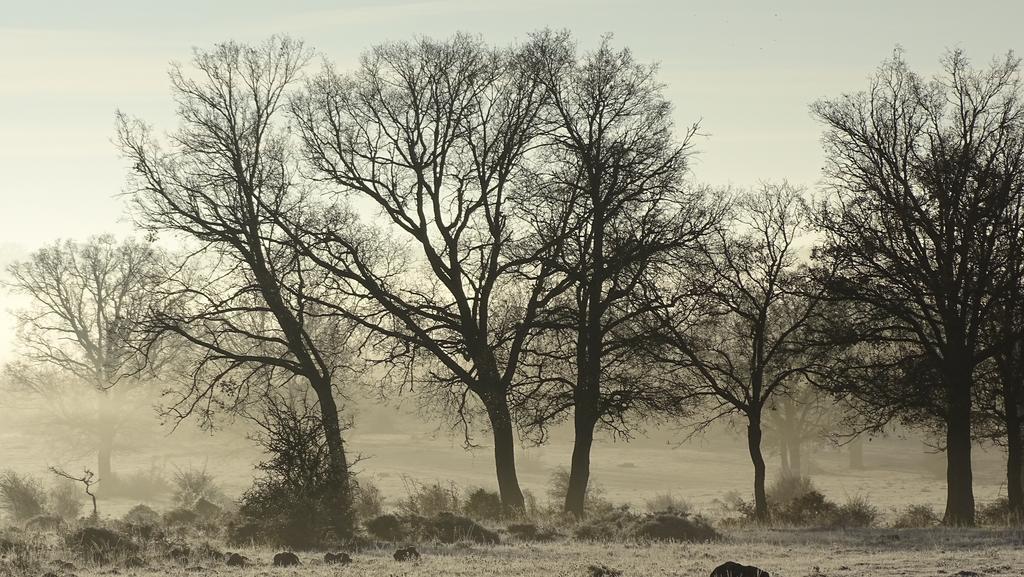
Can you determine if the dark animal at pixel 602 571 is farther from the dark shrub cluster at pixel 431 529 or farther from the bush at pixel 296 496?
the bush at pixel 296 496

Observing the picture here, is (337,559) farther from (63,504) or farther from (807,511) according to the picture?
(63,504)

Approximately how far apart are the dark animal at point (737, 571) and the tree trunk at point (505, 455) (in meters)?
12.6

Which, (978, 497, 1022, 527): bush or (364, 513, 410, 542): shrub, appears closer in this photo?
(364, 513, 410, 542): shrub

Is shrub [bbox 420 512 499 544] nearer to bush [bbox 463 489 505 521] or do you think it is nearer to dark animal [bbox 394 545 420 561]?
dark animal [bbox 394 545 420 561]

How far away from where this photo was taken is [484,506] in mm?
24266

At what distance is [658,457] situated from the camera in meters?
76.8

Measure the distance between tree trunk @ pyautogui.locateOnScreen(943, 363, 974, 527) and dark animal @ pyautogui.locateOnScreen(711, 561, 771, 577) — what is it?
45.4ft

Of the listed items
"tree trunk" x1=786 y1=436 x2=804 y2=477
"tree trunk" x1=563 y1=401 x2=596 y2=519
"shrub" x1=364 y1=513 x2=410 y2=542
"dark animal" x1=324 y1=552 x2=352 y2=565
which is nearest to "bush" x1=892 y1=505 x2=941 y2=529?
"tree trunk" x1=563 y1=401 x2=596 y2=519

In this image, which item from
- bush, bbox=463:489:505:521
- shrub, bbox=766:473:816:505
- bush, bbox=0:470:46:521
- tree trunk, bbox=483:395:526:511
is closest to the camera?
bush, bbox=463:489:505:521

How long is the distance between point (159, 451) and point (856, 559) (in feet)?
198

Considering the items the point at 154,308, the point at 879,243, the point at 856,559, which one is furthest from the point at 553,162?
the point at 856,559

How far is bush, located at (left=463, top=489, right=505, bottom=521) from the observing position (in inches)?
930

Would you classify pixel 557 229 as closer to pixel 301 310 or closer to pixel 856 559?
pixel 301 310

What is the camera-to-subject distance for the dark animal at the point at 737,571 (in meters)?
11.1
